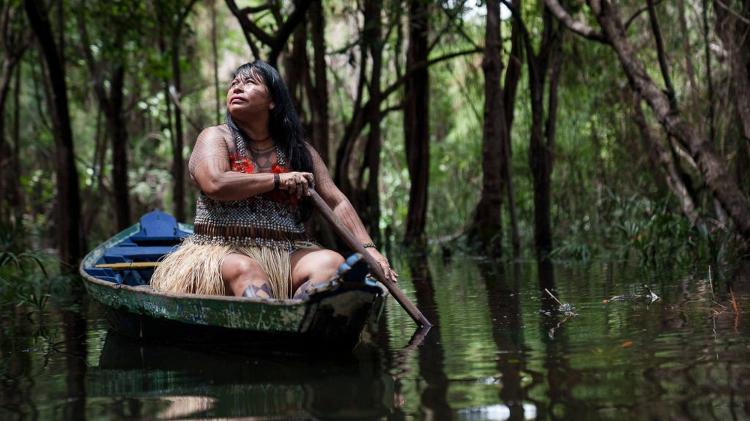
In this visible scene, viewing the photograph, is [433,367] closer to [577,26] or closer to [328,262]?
[328,262]

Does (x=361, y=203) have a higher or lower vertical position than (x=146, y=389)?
higher

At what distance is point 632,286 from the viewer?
20.0ft

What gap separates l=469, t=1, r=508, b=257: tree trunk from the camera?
30.9 feet

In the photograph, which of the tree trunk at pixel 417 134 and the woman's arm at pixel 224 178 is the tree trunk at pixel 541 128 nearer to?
the tree trunk at pixel 417 134

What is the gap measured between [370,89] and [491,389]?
8578 millimetres

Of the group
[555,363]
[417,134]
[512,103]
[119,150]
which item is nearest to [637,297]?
[555,363]

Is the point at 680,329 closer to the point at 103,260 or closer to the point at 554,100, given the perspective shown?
the point at 103,260

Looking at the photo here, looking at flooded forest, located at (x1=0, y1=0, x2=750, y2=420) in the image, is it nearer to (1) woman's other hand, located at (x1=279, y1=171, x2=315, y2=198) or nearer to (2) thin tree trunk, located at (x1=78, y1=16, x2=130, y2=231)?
(2) thin tree trunk, located at (x1=78, y1=16, x2=130, y2=231)

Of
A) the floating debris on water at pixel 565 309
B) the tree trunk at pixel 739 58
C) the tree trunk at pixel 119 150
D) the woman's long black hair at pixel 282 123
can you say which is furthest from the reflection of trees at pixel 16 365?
the tree trunk at pixel 119 150

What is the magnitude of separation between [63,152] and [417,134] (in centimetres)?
433

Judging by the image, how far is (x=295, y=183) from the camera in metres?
4.23

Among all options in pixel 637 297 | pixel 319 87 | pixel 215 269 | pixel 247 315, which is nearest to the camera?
pixel 247 315

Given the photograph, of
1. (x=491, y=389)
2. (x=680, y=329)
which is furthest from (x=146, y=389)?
(x=680, y=329)

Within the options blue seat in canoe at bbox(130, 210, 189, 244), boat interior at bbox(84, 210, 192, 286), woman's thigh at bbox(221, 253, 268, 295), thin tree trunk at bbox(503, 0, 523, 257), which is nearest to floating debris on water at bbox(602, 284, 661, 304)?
woman's thigh at bbox(221, 253, 268, 295)
